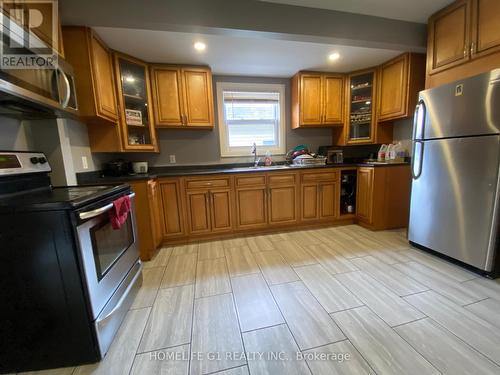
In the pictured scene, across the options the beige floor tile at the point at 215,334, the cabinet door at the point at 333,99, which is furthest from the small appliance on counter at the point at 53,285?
the cabinet door at the point at 333,99

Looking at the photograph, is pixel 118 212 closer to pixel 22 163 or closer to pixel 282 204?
pixel 22 163

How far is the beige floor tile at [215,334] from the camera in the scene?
111 centimetres

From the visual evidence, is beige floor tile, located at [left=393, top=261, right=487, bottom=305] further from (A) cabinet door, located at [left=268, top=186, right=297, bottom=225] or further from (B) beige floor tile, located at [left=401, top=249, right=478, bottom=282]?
(A) cabinet door, located at [left=268, top=186, right=297, bottom=225]

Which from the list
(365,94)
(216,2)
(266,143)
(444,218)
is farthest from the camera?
(266,143)

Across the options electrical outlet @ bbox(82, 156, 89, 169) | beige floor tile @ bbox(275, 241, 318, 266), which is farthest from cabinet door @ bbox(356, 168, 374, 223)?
electrical outlet @ bbox(82, 156, 89, 169)

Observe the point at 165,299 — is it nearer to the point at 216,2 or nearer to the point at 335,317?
the point at 335,317

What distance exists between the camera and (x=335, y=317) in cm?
139

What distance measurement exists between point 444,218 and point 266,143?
2377 millimetres

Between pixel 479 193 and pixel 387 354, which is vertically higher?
pixel 479 193

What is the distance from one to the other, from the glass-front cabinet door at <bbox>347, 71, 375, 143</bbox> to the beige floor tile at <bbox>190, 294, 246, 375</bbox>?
2960mm

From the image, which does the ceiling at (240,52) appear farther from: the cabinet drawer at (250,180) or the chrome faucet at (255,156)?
the cabinet drawer at (250,180)

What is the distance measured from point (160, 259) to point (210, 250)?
1.80 ft

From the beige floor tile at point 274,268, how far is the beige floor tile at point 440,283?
1.03 m

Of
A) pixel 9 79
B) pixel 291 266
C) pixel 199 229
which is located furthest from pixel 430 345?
pixel 9 79
